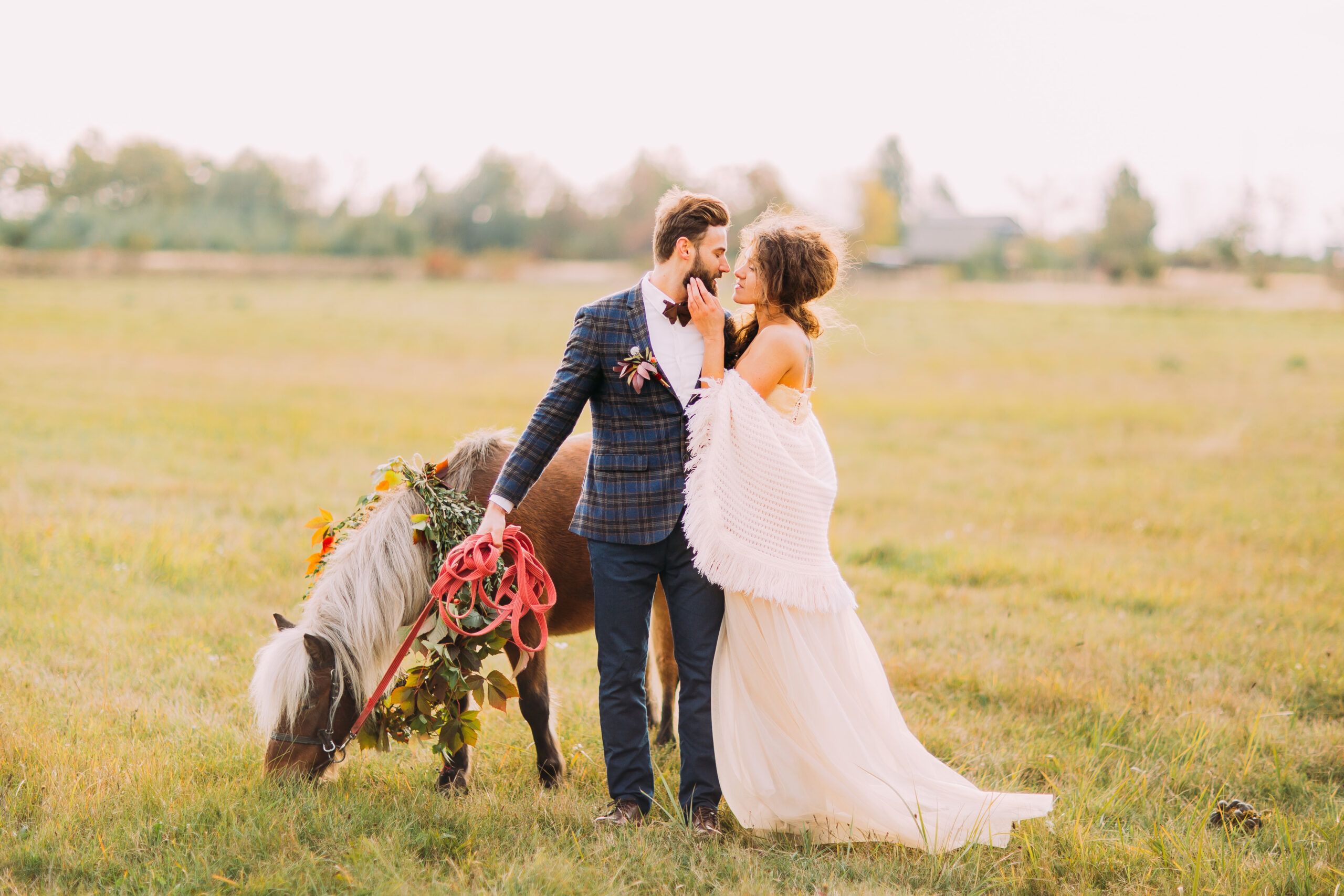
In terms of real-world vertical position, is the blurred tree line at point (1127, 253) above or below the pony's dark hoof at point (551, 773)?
above

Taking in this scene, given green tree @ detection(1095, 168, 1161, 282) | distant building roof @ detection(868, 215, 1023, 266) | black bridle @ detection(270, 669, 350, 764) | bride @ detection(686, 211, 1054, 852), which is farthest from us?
distant building roof @ detection(868, 215, 1023, 266)

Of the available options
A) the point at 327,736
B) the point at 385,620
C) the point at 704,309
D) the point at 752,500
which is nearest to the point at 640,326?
the point at 704,309

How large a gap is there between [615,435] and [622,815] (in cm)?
143

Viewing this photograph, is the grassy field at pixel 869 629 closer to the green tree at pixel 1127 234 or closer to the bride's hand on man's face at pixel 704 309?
the bride's hand on man's face at pixel 704 309

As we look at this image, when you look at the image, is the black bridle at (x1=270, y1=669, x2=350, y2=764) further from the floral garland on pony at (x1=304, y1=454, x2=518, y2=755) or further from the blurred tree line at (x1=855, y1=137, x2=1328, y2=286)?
the blurred tree line at (x1=855, y1=137, x2=1328, y2=286)

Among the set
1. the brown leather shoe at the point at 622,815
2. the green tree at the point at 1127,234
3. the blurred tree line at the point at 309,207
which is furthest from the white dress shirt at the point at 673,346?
the blurred tree line at the point at 309,207

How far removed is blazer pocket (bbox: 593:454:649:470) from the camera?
3436mm

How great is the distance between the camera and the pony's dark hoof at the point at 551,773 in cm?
396

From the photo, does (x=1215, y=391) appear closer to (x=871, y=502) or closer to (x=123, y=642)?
(x=871, y=502)

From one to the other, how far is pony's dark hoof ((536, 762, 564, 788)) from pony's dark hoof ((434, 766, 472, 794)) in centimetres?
30

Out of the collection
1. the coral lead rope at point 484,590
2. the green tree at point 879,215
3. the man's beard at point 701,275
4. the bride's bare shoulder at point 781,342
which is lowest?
the coral lead rope at point 484,590

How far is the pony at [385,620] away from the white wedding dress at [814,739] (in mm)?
835

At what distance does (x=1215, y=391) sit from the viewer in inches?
660

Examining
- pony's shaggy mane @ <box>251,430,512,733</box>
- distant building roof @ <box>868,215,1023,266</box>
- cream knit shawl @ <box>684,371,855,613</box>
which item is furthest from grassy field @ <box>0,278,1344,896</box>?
distant building roof @ <box>868,215,1023,266</box>
